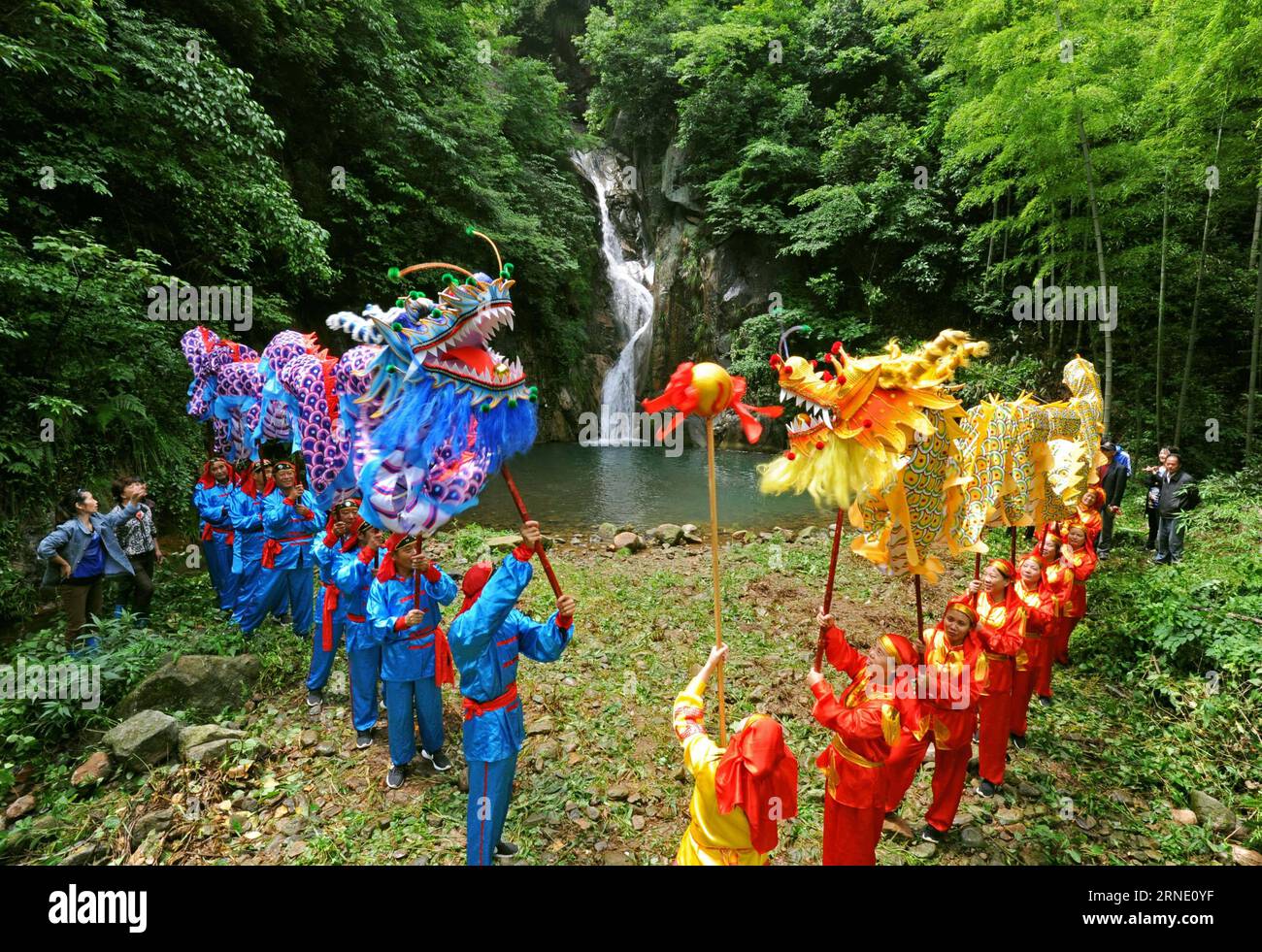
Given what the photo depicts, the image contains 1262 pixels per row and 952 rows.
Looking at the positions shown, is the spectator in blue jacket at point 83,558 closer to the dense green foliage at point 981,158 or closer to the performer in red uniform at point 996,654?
the performer in red uniform at point 996,654

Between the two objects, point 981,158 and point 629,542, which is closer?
point 629,542

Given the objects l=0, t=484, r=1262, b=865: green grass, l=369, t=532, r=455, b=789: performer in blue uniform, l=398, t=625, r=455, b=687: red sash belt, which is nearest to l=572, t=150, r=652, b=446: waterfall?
l=0, t=484, r=1262, b=865: green grass

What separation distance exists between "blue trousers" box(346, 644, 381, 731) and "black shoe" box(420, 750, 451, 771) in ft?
1.90

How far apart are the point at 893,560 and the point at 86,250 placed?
25.7ft

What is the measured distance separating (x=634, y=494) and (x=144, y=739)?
11.1 meters

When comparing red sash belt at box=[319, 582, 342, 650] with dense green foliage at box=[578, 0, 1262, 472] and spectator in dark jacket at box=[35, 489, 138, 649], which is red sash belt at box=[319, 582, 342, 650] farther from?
dense green foliage at box=[578, 0, 1262, 472]

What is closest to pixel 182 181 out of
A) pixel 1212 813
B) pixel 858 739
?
pixel 858 739

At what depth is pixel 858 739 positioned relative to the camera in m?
2.81

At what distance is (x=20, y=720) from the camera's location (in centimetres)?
409

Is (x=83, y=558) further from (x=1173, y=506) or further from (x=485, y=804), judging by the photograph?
(x=1173, y=506)

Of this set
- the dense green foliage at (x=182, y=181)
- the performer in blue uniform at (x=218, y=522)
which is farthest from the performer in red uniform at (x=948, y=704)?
the dense green foliage at (x=182, y=181)

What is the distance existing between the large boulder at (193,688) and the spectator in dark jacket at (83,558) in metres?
1.27

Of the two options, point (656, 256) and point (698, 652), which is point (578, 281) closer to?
point (656, 256)
